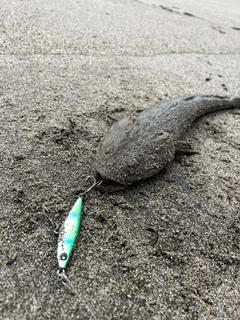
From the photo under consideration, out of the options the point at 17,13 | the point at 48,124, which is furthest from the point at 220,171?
the point at 17,13

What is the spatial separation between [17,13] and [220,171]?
4016mm

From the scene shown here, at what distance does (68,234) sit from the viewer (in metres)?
2.03

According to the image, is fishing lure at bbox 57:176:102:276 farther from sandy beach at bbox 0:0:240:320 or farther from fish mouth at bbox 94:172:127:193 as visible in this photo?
fish mouth at bbox 94:172:127:193

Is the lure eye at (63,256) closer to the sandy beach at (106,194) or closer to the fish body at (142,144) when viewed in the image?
the sandy beach at (106,194)

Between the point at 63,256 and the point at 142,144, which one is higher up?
the point at 142,144

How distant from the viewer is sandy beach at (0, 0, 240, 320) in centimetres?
183

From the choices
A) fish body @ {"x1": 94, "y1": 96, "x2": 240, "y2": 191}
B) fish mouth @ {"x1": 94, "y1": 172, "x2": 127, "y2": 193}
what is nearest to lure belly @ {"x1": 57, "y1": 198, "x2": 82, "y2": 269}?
fish mouth @ {"x1": 94, "y1": 172, "x2": 127, "y2": 193}

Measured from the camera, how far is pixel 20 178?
A: 8.02ft

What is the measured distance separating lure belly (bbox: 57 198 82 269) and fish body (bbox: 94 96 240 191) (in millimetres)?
329

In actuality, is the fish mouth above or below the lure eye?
above

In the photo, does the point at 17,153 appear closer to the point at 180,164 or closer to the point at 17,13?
the point at 180,164

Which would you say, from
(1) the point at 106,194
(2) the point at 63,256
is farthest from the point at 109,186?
(2) the point at 63,256

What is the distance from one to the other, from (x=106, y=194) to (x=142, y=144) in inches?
21.8

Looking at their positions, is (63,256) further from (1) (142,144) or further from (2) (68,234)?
(1) (142,144)
